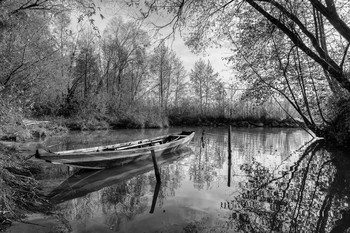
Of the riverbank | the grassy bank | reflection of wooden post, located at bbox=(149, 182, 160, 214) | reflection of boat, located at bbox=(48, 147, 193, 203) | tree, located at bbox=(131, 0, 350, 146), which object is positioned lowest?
reflection of wooden post, located at bbox=(149, 182, 160, 214)

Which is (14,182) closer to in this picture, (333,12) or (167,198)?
(167,198)

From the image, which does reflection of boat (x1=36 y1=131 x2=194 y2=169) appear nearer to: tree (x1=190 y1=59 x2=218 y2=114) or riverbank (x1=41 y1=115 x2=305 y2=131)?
riverbank (x1=41 y1=115 x2=305 y2=131)

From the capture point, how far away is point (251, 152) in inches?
566

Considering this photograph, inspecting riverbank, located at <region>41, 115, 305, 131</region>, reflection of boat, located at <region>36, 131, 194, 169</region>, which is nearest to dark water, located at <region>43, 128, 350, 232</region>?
reflection of boat, located at <region>36, 131, 194, 169</region>

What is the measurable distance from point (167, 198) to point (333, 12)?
6240mm

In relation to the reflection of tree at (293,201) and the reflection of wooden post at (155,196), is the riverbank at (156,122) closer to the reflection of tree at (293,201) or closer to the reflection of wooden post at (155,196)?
the reflection of tree at (293,201)

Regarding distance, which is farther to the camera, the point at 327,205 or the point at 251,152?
the point at 251,152

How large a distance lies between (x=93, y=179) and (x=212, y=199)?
4140 mm

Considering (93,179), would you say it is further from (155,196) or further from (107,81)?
(107,81)

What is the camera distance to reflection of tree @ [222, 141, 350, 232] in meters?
4.96

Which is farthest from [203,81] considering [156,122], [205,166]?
[205,166]

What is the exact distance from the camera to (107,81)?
106 ft

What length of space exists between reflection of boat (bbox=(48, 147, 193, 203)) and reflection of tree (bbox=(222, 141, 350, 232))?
3.92 meters

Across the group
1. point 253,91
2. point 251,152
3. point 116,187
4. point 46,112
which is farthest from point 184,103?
point 116,187
